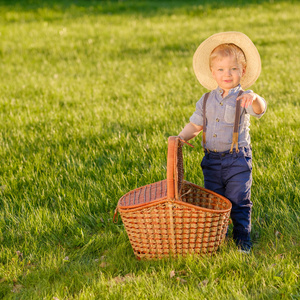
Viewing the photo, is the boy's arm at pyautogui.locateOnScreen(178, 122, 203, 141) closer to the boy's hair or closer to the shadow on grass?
the boy's hair

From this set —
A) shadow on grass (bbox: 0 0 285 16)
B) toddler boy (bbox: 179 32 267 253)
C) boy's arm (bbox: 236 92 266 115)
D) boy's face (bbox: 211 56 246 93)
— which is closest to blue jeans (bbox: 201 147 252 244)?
toddler boy (bbox: 179 32 267 253)

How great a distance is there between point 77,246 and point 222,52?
2.01 m

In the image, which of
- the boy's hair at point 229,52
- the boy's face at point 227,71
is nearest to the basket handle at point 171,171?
the boy's face at point 227,71

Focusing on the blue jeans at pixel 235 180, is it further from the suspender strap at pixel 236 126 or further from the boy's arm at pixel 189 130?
the boy's arm at pixel 189 130

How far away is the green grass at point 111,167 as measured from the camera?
3.23 metres

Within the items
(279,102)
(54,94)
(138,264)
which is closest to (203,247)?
(138,264)

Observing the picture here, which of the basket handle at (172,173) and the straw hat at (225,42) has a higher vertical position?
the straw hat at (225,42)

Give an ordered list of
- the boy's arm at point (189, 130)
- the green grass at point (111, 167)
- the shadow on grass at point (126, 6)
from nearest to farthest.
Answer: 1. the green grass at point (111, 167)
2. the boy's arm at point (189, 130)
3. the shadow on grass at point (126, 6)

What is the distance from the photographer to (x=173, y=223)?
10.7ft

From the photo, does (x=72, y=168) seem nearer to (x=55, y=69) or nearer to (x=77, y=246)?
(x=77, y=246)

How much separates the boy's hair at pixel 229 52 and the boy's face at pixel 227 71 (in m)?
0.03

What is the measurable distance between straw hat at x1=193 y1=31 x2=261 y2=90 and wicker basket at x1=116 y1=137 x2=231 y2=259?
70cm

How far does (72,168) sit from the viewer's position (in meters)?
4.87

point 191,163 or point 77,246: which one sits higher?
point 191,163
